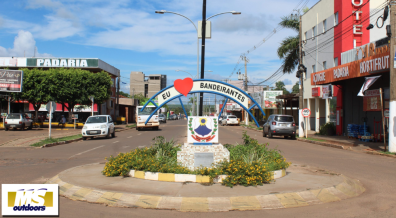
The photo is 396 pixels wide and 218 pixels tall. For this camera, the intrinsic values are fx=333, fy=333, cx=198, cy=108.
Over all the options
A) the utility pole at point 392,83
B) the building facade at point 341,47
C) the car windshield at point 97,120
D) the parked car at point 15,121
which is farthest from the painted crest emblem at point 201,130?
the parked car at point 15,121

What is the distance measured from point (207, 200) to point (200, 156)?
2261mm

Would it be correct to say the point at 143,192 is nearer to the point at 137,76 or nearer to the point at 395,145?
the point at 395,145

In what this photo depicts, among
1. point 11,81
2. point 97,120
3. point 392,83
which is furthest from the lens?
point 11,81

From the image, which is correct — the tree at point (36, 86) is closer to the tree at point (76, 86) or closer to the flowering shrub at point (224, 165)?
the tree at point (76, 86)

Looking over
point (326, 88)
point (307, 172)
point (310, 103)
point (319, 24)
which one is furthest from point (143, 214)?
point (310, 103)

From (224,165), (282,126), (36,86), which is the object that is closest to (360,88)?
(282,126)

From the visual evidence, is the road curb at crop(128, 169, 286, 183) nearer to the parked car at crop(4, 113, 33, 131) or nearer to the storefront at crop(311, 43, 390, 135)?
the storefront at crop(311, 43, 390, 135)

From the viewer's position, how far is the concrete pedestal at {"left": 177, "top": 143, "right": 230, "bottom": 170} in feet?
26.9

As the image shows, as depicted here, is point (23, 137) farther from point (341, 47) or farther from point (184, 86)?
point (341, 47)

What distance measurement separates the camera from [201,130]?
884cm

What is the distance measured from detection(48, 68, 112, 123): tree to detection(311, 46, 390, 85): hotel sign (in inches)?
923

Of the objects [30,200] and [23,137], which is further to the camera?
[23,137]

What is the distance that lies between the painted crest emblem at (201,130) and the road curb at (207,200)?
9.36 ft

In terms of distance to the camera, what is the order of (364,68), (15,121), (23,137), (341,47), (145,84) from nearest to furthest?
1. (364,68)
2. (23,137)
3. (341,47)
4. (15,121)
5. (145,84)
